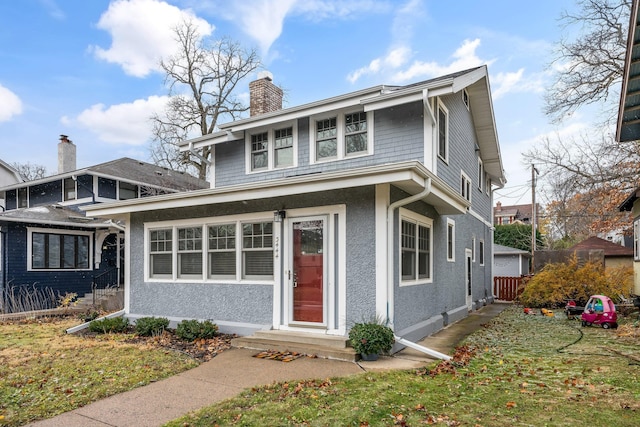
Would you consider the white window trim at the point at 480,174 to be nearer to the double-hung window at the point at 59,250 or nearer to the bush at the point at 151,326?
→ the bush at the point at 151,326

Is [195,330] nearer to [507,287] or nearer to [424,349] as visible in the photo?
[424,349]

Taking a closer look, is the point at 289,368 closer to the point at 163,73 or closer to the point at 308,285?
the point at 308,285

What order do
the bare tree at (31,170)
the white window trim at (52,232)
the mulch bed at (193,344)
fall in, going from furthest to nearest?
1. the bare tree at (31,170)
2. the white window trim at (52,232)
3. the mulch bed at (193,344)

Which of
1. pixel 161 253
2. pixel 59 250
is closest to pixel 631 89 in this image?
pixel 161 253

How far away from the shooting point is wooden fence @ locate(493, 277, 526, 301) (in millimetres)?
18456

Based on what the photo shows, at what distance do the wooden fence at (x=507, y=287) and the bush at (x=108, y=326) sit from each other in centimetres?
1559

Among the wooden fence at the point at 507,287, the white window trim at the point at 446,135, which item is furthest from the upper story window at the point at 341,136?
the wooden fence at the point at 507,287

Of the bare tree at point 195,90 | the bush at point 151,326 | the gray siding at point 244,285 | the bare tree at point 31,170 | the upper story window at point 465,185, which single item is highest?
the bare tree at point 195,90

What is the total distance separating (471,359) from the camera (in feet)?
21.9

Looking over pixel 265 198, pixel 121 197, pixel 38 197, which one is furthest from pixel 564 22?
pixel 38 197

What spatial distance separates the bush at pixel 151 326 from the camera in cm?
895

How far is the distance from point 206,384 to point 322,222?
132 inches

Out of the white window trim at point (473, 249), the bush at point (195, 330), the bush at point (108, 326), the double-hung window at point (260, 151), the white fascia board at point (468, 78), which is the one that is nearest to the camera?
the bush at point (195, 330)

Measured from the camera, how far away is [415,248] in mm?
8289
